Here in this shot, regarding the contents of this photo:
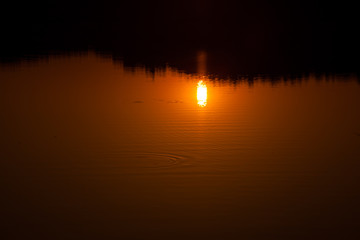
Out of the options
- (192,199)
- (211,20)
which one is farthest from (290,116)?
(211,20)

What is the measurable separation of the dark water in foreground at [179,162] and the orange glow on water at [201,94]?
10 cm

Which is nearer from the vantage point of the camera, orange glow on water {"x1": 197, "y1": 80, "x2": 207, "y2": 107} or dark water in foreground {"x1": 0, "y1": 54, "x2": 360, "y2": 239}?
dark water in foreground {"x1": 0, "y1": 54, "x2": 360, "y2": 239}

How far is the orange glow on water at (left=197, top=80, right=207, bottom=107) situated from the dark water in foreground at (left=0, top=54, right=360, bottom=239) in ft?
0.31

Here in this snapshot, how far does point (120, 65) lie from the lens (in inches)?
731

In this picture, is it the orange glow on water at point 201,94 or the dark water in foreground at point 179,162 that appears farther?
the orange glow on water at point 201,94

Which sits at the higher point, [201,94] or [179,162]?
[201,94]

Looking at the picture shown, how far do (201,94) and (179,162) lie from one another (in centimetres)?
572

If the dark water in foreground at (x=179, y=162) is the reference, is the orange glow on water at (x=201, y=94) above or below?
above

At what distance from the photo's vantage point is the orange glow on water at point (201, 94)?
12.8 m

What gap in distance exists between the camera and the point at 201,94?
45.6ft

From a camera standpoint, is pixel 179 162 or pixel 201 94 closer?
pixel 179 162

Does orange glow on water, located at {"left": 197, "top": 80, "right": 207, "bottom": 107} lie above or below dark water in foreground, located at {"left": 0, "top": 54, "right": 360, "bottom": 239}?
above

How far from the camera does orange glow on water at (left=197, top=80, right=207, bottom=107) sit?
12759 millimetres

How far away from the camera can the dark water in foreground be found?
→ 633cm
